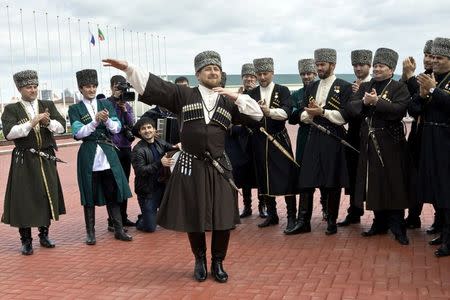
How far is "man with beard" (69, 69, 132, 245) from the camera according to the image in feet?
22.6

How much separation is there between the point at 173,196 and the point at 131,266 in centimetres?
117

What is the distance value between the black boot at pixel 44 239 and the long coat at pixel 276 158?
266cm

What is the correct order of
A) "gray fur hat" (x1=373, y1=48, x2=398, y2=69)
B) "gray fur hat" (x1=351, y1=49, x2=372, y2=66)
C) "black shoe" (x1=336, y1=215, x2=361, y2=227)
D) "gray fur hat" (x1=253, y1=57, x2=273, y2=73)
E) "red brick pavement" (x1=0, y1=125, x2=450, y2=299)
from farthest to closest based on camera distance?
"black shoe" (x1=336, y1=215, x2=361, y2=227), "gray fur hat" (x1=253, y1=57, x2=273, y2=73), "gray fur hat" (x1=351, y1=49, x2=372, y2=66), "gray fur hat" (x1=373, y1=48, x2=398, y2=69), "red brick pavement" (x1=0, y1=125, x2=450, y2=299)

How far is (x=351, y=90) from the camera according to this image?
271 inches

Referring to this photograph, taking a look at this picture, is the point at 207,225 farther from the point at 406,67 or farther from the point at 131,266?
the point at 406,67

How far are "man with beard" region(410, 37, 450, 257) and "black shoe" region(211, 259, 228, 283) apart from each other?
2.20 metres

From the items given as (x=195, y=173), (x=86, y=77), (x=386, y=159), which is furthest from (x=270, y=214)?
(x=86, y=77)

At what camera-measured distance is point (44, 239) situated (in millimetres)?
7012

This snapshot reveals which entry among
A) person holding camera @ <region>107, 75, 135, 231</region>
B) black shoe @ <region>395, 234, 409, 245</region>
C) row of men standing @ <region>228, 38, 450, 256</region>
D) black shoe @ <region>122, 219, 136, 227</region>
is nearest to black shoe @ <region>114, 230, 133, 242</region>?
person holding camera @ <region>107, 75, 135, 231</region>

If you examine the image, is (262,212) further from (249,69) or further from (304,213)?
(249,69)

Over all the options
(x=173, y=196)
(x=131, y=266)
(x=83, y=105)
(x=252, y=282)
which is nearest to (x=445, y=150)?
(x=252, y=282)

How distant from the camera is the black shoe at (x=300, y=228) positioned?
7172mm

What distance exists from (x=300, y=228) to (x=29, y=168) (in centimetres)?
325

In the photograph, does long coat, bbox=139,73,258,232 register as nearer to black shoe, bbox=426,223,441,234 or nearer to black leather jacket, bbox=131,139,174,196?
black leather jacket, bbox=131,139,174,196
